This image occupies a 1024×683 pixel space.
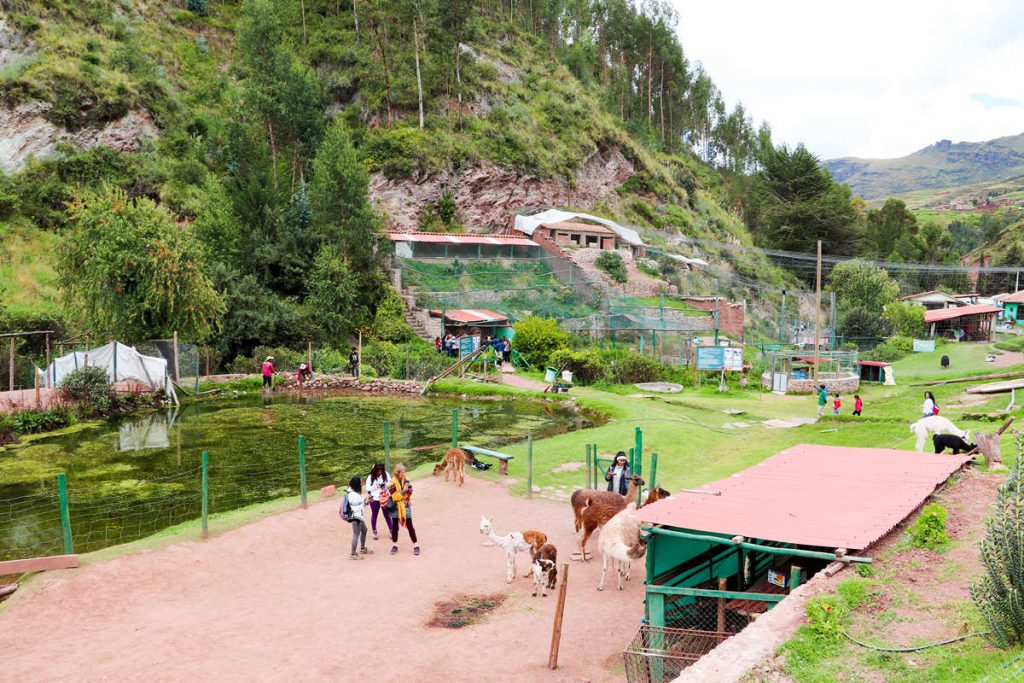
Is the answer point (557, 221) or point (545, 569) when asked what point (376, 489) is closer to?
point (545, 569)

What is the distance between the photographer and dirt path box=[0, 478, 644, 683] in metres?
8.66

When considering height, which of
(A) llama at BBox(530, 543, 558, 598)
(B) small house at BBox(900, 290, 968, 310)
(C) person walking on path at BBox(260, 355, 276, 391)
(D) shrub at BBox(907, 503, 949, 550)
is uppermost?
(B) small house at BBox(900, 290, 968, 310)

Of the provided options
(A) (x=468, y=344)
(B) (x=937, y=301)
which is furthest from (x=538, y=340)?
(B) (x=937, y=301)

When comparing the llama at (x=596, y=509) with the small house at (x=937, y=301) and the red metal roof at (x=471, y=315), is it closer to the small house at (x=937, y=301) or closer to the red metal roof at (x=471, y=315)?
the red metal roof at (x=471, y=315)

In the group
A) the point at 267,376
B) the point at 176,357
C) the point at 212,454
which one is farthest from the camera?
the point at 267,376

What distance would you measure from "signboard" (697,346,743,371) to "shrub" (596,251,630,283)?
19361mm

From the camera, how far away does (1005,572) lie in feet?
22.0

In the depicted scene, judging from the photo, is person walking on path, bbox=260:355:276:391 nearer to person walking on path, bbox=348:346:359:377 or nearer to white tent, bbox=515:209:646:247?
person walking on path, bbox=348:346:359:377

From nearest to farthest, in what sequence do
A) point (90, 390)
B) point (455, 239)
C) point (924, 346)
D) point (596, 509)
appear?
1. point (596, 509)
2. point (90, 390)
3. point (924, 346)
4. point (455, 239)

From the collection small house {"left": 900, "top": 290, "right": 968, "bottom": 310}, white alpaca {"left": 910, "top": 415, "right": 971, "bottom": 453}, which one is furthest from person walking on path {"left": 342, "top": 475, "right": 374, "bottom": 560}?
small house {"left": 900, "top": 290, "right": 968, "bottom": 310}

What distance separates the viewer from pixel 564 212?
60.2 metres

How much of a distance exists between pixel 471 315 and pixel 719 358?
48.3ft

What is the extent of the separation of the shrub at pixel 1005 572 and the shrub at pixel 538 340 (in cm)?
2927

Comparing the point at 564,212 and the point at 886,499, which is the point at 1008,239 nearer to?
the point at 564,212
